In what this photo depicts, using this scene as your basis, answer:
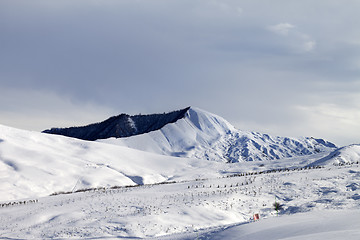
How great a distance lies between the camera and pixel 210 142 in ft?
516

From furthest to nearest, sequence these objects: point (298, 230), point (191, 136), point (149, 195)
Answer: point (191, 136), point (149, 195), point (298, 230)

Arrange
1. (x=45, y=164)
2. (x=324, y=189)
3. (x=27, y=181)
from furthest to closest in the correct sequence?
(x=45, y=164), (x=27, y=181), (x=324, y=189)

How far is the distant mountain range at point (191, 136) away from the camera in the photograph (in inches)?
5438

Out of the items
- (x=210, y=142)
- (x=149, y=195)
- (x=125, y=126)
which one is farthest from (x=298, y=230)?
(x=125, y=126)

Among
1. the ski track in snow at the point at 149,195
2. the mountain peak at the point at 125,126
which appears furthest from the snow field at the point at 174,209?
the mountain peak at the point at 125,126

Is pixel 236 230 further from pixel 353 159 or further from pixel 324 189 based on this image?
pixel 353 159

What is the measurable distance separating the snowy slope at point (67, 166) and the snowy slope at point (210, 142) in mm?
50898

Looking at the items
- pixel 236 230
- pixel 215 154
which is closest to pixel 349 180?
pixel 236 230

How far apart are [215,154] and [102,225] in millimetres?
132002

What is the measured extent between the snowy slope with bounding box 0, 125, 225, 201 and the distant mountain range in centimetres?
5520

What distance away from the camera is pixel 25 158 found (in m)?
48.2

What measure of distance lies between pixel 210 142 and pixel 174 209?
139071 millimetres

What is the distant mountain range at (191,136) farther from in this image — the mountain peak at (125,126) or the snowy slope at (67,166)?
the snowy slope at (67,166)

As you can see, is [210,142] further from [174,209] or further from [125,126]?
[174,209]
